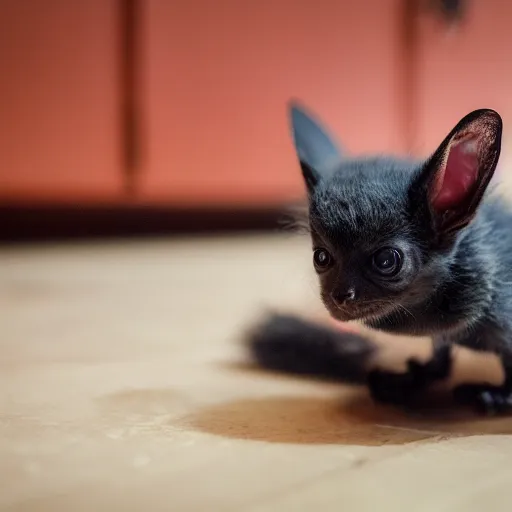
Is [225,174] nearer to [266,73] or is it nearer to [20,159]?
[266,73]

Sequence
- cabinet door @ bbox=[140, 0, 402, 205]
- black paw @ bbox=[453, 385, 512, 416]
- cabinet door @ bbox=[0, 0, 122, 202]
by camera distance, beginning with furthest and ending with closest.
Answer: cabinet door @ bbox=[140, 0, 402, 205], cabinet door @ bbox=[0, 0, 122, 202], black paw @ bbox=[453, 385, 512, 416]

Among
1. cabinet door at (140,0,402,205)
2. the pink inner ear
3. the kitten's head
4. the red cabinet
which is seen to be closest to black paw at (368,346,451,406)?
the kitten's head

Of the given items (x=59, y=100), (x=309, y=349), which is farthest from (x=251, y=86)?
(x=309, y=349)

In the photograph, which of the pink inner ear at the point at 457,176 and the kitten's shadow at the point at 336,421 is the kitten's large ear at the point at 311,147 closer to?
the pink inner ear at the point at 457,176

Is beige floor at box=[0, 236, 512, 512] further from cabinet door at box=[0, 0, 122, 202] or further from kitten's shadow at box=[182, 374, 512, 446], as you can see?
cabinet door at box=[0, 0, 122, 202]

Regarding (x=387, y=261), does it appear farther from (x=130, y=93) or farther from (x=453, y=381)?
(x=130, y=93)

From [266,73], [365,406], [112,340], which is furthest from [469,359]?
[266,73]

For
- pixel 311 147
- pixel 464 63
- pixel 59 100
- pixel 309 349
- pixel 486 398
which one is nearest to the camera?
pixel 486 398
